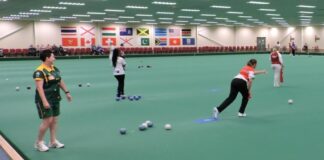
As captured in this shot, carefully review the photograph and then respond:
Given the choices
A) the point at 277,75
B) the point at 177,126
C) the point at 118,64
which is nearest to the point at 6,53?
→ the point at 118,64

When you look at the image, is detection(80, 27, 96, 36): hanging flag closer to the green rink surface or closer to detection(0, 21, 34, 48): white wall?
detection(0, 21, 34, 48): white wall

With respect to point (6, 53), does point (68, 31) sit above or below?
above

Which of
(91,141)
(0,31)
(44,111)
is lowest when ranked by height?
(91,141)

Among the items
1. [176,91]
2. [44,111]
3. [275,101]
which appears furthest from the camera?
[176,91]

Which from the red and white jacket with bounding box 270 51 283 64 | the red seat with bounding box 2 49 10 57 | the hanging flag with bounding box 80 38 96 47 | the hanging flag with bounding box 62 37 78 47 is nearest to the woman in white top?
the red and white jacket with bounding box 270 51 283 64

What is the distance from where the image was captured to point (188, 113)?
8.96 meters

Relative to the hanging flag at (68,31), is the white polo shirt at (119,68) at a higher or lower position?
lower

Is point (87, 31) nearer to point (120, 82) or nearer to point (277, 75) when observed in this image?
point (277, 75)

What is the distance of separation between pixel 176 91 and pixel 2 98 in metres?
5.80

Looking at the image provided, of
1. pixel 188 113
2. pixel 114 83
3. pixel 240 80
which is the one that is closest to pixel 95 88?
pixel 114 83

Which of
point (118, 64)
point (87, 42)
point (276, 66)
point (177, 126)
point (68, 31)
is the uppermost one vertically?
point (68, 31)

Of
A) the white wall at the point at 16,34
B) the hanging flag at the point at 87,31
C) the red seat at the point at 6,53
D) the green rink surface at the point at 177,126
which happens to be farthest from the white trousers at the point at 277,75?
the white wall at the point at 16,34

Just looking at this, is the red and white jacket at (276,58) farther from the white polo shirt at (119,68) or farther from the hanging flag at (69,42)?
the hanging flag at (69,42)

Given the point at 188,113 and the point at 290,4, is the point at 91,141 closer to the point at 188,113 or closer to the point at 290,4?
the point at 188,113
